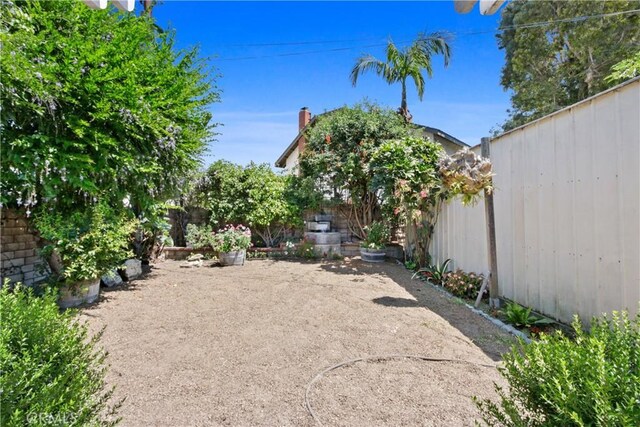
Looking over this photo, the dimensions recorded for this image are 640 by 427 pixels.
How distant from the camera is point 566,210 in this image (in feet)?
11.3

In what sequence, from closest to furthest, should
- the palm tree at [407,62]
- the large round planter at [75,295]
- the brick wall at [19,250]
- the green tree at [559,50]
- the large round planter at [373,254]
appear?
1. the large round planter at [75,295]
2. the brick wall at [19,250]
3. the large round planter at [373,254]
4. the palm tree at [407,62]
5. the green tree at [559,50]

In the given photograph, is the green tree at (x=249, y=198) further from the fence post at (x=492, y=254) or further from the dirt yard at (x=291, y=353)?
the fence post at (x=492, y=254)

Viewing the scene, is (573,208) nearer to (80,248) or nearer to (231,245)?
(80,248)

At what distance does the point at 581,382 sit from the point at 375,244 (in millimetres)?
6979

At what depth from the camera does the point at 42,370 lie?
1431 millimetres

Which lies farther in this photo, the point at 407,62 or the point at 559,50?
the point at 559,50

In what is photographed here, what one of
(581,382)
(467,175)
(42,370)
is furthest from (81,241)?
(581,382)

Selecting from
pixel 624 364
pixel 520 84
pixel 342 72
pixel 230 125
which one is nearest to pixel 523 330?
pixel 624 364

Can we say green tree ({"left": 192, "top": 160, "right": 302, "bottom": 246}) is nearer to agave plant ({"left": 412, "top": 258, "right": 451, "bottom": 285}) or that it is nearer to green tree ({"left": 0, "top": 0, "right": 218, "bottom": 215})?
green tree ({"left": 0, "top": 0, "right": 218, "bottom": 215})

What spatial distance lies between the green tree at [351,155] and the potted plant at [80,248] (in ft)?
17.4

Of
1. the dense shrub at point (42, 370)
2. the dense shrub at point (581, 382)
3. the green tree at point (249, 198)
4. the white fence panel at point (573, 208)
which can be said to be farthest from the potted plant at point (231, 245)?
the dense shrub at point (581, 382)

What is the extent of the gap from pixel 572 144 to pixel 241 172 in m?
7.47

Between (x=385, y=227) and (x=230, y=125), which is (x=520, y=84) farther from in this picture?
(x=230, y=125)

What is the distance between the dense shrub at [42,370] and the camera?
4.37 feet
